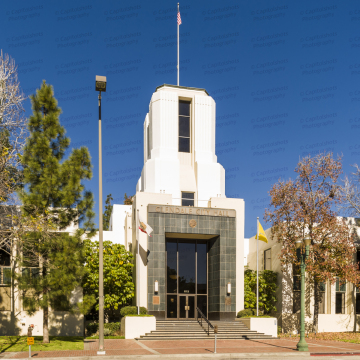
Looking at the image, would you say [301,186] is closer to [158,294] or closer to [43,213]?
[158,294]

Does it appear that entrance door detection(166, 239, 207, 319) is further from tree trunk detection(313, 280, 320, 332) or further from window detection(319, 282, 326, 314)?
window detection(319, 282, 326, 314)

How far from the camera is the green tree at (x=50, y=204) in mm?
20688

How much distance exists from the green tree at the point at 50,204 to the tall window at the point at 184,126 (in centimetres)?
1419

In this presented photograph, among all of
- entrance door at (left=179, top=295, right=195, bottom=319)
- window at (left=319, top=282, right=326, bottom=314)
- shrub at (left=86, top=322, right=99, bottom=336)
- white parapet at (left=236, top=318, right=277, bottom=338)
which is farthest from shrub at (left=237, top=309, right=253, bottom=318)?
shrub at (left=86, top=322, right=99, bottom=336)

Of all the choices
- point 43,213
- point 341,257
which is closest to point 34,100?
point 43,213

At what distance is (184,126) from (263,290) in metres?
14.8

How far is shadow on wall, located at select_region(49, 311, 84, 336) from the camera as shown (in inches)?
1103

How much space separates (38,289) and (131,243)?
12.3 m

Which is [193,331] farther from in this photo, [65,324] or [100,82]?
[100,82]

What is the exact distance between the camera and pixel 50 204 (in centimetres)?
2175

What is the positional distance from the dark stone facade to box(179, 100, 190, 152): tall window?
26.7 feet

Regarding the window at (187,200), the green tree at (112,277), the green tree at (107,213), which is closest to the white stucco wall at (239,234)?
the window at (187,200)

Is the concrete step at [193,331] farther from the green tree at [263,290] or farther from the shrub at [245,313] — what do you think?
the green tree at [263,290]

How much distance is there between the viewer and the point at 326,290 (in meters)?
32.9
